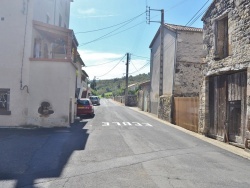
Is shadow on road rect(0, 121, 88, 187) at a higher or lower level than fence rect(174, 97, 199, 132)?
lower

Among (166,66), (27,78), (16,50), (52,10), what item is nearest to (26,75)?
(27,78)

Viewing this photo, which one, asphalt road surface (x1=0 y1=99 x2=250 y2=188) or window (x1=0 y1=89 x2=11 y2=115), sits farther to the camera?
window (x1=0 y1=89 x2=11 y2=115)

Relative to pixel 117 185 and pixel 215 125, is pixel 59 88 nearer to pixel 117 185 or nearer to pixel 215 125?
pixel 215 125

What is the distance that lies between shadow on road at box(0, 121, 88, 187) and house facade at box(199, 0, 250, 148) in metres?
6.10

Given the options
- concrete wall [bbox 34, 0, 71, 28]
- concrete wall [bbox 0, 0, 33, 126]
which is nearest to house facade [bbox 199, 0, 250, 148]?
concrete wall [bbox 0, 0, 33, 126]

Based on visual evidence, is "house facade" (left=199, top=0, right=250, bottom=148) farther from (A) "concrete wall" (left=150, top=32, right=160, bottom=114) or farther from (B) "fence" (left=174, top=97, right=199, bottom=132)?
(A) "concrete wall" (left=150, top=32, right=160, bottom=114)

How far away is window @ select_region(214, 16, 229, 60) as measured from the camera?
44.1 feet

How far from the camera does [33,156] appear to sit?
8203 mm

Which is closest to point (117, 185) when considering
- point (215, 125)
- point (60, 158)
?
point (60, 158)

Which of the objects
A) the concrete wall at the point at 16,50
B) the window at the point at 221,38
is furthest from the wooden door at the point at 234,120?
the concrete wall at the point at 16,50

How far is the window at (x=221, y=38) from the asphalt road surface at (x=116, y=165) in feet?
15.7

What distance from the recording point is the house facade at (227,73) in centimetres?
1124

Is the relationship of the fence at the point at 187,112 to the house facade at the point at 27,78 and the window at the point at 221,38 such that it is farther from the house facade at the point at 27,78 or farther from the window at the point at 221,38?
the house facade at the point at 27,78

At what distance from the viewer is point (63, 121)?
15.9 metres
